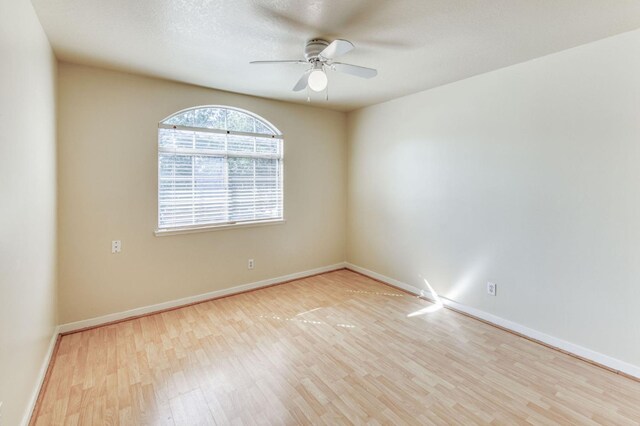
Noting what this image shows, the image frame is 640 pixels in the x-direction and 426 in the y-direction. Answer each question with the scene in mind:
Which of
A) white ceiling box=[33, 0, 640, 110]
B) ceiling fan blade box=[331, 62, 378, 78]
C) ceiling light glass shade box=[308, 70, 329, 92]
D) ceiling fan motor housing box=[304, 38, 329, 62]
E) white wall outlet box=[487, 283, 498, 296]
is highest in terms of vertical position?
white ceiling box=[33, 0, 640, 110]

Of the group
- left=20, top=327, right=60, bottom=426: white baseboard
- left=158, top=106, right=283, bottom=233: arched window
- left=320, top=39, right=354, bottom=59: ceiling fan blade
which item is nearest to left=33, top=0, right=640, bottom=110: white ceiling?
left=320, top=39, right=354, bottom=59: ceiling fan blade

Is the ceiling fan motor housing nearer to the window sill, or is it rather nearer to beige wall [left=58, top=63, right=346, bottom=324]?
beige wall [left=58, top=63, right=346, bottom=324]

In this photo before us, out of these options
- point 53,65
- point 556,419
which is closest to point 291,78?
point 53,65

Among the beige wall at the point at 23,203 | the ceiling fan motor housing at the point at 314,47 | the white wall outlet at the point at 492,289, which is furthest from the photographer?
the white wall outlet at the point at 492,289

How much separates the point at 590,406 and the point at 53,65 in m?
4.66

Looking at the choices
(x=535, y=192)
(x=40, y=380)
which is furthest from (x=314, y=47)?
(x=40, y=380)

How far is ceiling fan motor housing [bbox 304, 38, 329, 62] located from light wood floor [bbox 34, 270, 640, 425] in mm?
2385

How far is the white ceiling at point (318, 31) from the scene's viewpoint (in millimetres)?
1831

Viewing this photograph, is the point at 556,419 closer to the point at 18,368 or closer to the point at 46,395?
the point at 18,368

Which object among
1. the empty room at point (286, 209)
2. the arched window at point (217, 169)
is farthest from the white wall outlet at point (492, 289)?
the arched window at point (217, 169)

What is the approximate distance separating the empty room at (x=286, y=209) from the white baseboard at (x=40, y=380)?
24mm

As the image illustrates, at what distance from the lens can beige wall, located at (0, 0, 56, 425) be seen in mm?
1432

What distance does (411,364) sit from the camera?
2301 mm

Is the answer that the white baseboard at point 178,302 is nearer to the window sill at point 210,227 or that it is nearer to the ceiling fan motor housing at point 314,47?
the window sill at point 210,227
